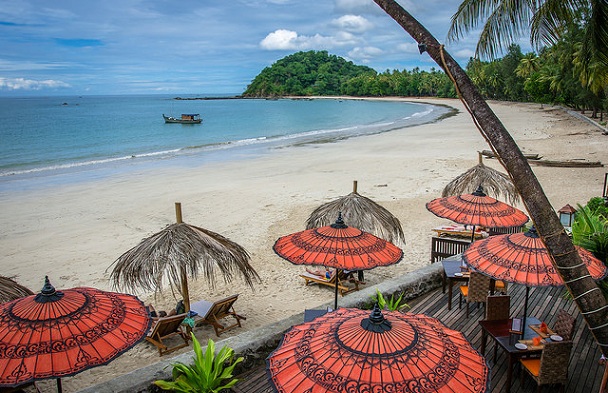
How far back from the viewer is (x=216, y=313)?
782cm

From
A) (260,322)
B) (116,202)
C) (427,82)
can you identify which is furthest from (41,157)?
(427,82)

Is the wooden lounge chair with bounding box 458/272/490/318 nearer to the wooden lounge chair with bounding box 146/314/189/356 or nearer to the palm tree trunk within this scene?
the palm tree trunk

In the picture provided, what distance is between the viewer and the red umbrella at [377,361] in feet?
8.68

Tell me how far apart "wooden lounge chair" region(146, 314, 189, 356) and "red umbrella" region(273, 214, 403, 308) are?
232cm

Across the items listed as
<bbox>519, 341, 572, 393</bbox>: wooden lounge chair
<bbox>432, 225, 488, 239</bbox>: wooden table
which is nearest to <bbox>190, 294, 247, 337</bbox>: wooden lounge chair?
<bbox>519, 341, 572, 393</bbox>: wooden lounge chair

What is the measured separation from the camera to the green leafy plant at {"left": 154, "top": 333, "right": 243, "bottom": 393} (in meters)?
4.68

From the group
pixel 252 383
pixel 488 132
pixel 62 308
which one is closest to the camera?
pixel 488 132

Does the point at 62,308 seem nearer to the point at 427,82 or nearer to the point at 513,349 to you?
the point at 513,349

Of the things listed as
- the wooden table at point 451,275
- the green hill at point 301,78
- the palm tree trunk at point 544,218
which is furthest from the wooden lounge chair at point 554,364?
the green hill at point 301,78

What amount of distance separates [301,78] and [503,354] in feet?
603

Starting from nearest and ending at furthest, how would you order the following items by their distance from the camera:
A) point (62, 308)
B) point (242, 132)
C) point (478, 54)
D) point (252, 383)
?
point (62, 308) → point (252, 383) → point (478, 54) → point (242, 132)

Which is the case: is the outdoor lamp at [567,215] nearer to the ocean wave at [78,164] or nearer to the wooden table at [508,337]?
the wooden table at [508,337]

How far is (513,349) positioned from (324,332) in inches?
115

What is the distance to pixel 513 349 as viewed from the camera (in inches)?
195
